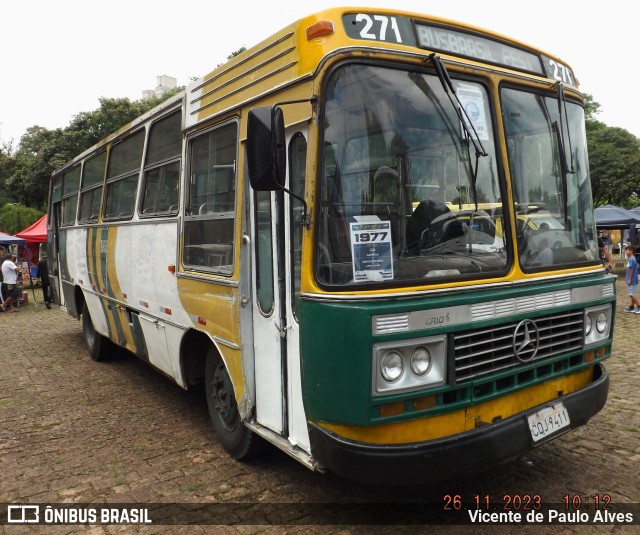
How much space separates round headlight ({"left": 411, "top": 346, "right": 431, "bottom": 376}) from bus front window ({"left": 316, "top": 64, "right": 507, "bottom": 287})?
1.24 feet

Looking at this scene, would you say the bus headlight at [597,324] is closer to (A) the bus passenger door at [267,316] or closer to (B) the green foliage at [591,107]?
(A) the bus passenger door at [267,316]

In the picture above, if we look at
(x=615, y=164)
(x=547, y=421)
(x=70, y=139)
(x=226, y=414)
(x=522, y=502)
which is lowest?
(x=522, y=502)

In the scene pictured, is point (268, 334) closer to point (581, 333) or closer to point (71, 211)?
point (581, 333)

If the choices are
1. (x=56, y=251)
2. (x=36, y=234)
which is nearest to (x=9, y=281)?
(x=36, y=234)

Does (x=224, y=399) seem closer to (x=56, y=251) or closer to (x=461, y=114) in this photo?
(x=461, y=114)

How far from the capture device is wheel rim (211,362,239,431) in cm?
433

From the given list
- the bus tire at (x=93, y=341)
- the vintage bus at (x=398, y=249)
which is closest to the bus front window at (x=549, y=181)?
the vintage bus at (x=398, y=249)

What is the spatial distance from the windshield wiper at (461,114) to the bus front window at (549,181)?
278 mm

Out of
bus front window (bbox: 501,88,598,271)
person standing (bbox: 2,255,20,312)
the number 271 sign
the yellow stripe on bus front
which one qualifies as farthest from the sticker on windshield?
person standing (bbox: 2,255,20,312)

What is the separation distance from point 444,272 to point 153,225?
3.22m

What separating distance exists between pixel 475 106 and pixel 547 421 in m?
1.96

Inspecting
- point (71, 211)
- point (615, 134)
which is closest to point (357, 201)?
point (71, 211)

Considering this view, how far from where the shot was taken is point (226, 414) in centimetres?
446

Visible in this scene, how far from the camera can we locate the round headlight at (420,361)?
9.66 feet
